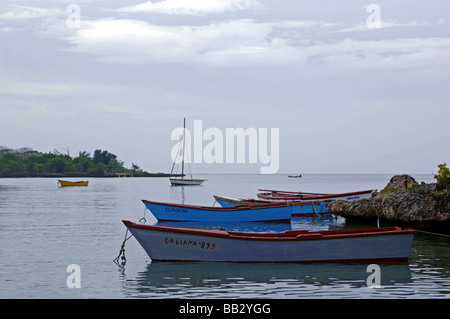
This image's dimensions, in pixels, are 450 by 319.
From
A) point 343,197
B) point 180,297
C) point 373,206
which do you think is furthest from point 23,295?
point 343,197

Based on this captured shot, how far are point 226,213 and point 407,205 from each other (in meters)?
9.64

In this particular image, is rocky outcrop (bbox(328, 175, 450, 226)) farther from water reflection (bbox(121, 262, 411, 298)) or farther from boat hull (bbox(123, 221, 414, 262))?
water reflection (bbox(121, 262, 411, 298))

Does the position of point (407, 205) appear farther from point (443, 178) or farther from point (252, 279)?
point (252, 279)

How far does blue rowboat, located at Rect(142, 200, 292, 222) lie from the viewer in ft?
89.5

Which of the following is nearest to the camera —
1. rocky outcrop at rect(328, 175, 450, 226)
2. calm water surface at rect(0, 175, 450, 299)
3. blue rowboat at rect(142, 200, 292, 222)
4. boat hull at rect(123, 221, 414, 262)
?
calm water surface at rect(0, 175, 450, 299)

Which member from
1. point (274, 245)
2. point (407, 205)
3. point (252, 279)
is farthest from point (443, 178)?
point (252, 279)

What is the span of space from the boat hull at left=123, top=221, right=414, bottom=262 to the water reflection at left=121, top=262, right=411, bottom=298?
0.76 ft

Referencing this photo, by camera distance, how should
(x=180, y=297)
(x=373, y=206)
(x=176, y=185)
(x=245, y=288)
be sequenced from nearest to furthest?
(x=180, y=297)
(x=245, y=288)
(x=373, y=206)
(x=176, y=185)

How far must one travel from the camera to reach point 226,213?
89.8ft

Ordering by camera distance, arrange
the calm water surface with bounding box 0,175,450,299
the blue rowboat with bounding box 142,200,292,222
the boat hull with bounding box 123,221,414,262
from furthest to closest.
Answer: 1. the blue rowboat with bounding box 142,200,292,222
2. the boat hull with bounding box 123,221,414,262
3. the calm water surface with bounding box 0,175,450,299

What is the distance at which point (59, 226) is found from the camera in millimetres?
26453

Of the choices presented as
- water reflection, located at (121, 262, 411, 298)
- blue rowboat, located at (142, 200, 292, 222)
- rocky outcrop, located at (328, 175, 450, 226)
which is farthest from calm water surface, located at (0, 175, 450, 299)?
blue rowboat, located at (142, 200, 292, 222)
